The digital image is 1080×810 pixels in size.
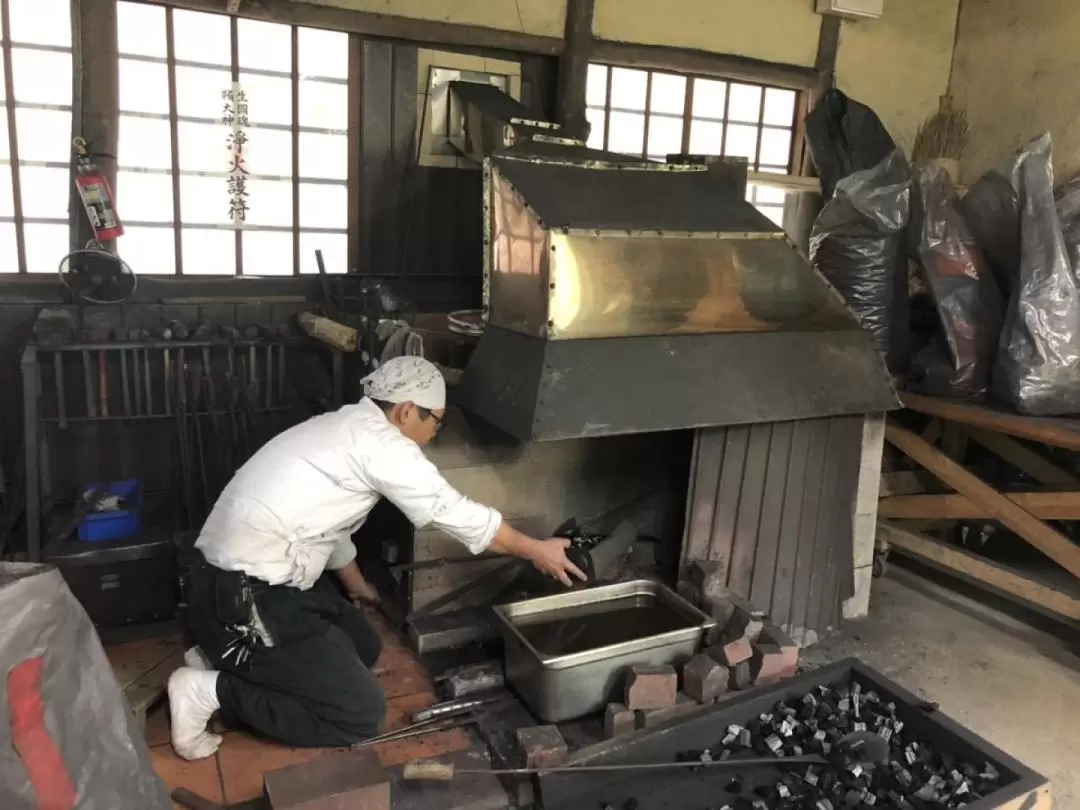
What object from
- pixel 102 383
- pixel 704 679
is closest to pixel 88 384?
pixel 102 383

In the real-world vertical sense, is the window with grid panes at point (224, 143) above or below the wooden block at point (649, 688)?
above

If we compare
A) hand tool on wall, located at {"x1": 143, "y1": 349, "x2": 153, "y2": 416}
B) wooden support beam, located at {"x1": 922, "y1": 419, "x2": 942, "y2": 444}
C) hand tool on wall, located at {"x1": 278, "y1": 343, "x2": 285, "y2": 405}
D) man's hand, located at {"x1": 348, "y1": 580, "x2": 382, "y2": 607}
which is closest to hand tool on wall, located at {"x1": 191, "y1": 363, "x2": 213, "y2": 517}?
hand tool on wall, located at {"x1": 143, "y1": 349, "x2": 153, "y2": 416}

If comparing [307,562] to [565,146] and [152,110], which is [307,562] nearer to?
[565,146]

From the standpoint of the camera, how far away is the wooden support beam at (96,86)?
3.15m

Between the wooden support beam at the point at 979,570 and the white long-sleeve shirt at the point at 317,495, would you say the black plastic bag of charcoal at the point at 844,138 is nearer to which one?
the wooden support beam at the point at 979,570

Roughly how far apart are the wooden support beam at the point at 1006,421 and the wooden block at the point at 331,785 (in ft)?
8.29

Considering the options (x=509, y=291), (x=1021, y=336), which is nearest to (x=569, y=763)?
(x=509, y=291)

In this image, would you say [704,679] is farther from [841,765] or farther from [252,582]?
[252,582]

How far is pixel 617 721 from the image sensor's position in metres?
2.37

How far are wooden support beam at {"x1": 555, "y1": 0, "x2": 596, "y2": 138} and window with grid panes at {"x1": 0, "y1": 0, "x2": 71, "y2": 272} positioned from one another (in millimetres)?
1975

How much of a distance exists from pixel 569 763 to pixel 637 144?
10.1 feet

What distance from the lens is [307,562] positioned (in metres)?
2.50

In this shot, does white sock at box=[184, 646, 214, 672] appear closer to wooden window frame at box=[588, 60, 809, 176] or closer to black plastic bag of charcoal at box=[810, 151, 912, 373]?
black plastic bag of charcoal at box=[810, 151, 912, 373]

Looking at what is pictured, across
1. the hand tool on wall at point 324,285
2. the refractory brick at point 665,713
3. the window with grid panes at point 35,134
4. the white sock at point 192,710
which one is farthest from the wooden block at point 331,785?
the window with grid panes at point 35,134
